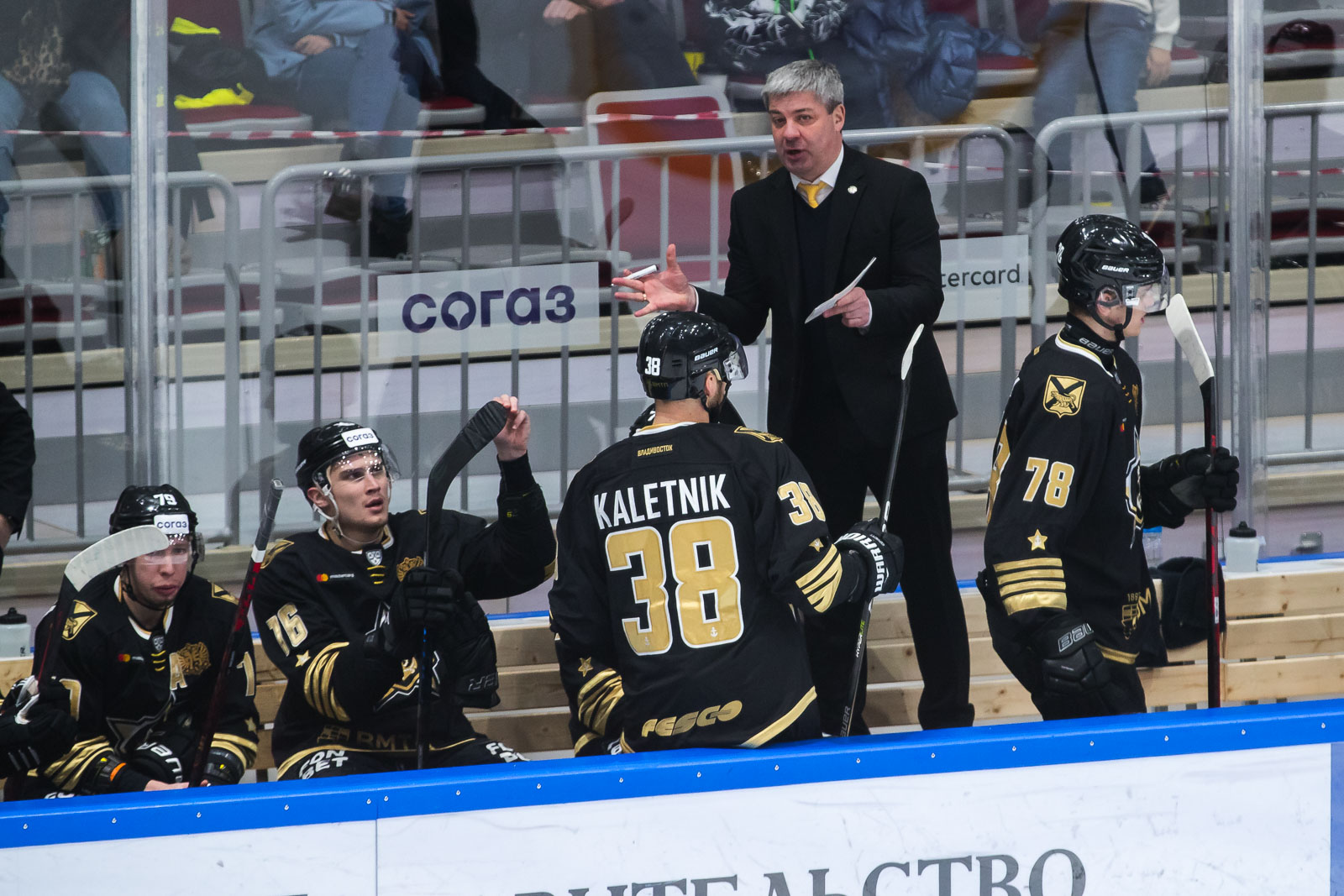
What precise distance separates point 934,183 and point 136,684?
2.98 meters

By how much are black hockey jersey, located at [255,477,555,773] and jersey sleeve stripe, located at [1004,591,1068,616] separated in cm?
109

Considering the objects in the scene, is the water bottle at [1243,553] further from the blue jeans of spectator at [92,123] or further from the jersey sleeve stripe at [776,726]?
the blue jeans of spectator at [92,123]

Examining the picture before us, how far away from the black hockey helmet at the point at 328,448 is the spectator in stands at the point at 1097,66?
2.76 metres

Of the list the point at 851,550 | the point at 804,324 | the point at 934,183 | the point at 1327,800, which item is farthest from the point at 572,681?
the point at 934,183

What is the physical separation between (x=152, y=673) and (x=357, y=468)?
25.3 inches

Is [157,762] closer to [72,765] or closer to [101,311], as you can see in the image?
[72,765]

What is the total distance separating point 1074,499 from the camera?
3158 mm

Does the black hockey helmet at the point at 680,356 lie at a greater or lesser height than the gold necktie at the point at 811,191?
lesser

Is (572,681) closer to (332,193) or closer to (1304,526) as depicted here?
(332,193)

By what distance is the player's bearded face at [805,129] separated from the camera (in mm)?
3646

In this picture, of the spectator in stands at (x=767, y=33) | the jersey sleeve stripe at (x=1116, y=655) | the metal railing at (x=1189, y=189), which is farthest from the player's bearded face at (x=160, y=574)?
the metal railing at (x=1189, y=189)

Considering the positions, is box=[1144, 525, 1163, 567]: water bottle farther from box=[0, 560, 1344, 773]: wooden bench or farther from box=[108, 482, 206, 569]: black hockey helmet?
box=[108, 482, 206, 569]: black hockey helmet

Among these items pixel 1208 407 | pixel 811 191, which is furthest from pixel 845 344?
pixel 1208 407

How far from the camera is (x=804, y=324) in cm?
380
